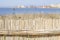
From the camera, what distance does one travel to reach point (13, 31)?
3.21 meters

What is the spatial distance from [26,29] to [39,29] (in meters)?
0.25

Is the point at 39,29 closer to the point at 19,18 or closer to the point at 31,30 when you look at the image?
the point at 31,30

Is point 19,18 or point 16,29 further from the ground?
point 19,18

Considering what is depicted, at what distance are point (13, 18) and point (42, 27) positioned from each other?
0.60m

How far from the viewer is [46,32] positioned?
321 cm

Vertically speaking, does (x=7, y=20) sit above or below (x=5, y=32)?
above

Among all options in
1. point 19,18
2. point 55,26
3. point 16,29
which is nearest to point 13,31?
point 16,29

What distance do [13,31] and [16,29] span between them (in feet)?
0.27

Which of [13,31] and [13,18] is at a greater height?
[13,18]

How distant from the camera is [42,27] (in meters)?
3.27

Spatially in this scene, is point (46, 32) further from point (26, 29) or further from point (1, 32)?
point (1, 32)

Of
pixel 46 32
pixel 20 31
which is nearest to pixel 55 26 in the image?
pixel 46 32

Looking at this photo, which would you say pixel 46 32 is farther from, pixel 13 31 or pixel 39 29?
pixel 13 31

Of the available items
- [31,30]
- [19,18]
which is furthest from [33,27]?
[19,18]
